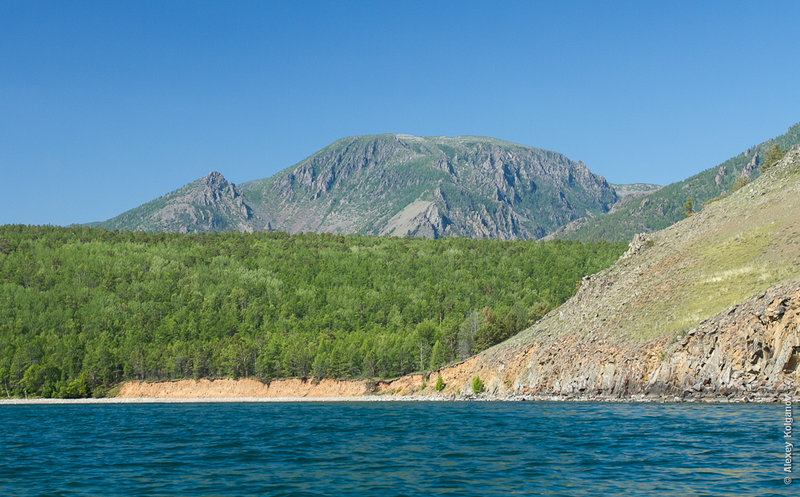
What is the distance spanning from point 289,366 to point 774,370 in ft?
412

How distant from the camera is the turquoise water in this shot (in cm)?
3206

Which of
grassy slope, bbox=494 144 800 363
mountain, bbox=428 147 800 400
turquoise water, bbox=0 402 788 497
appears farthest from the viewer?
grassy slope, bbox=494 144 800 363

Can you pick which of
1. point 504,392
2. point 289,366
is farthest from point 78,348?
point 504,392

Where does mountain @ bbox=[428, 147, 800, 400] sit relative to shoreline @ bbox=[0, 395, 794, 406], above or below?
above

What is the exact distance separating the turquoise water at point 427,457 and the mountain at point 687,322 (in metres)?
14.0

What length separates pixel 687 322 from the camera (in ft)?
311

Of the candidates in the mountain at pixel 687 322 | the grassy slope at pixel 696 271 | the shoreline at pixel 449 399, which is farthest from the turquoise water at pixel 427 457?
the grassy slope at pixel 696 271

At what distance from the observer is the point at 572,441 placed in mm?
49000

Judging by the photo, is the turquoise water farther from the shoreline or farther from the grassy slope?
the grassy slope

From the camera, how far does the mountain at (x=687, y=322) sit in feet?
267

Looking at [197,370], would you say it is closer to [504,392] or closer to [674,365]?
[504,392]

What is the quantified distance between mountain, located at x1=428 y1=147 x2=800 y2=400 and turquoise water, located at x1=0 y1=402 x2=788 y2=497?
13969mm

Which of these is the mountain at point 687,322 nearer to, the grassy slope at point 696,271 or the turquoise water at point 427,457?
the grassy slope at point 696,271

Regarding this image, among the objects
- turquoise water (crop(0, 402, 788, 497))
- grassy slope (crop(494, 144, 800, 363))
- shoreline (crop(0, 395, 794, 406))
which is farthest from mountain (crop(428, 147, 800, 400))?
turquoise water (crop(0, 402, 788, 497))
